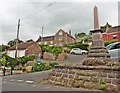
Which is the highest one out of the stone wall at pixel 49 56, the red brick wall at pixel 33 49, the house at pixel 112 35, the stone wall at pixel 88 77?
the house at pixel 112 35

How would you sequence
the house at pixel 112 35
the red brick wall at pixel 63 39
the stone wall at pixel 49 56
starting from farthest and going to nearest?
the red brick wall at pixel 63 39 → the house at pixel 112 35 → the stone wall at pixel 49 56

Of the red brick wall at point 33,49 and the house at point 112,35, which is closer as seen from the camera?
the red brick wall at point 33,49

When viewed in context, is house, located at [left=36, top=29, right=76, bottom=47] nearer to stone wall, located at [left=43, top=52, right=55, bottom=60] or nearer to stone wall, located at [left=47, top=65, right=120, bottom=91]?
stone wall, located at [left=43, top=52, right=55, bottom=60]

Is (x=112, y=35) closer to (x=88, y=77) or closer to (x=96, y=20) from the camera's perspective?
(x=96, y=20)

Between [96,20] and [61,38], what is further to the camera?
[61,38]

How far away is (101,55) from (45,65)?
11542 millimetres

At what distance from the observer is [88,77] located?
9016 mm

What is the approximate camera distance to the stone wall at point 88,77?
26.8 feet

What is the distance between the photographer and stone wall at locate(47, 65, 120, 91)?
8.17 meters

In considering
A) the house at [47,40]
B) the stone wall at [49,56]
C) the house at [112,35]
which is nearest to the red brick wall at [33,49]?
the stone wall at [49,56]

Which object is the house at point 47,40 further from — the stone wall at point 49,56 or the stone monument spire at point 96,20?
the stone monument spire at point 96,20

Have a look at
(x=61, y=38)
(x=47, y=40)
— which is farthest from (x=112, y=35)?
(x=47, y=40)

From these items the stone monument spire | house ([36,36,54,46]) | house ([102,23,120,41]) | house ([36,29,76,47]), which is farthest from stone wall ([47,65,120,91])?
house ([36,36,54,46])

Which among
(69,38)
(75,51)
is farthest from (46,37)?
(75,51)
